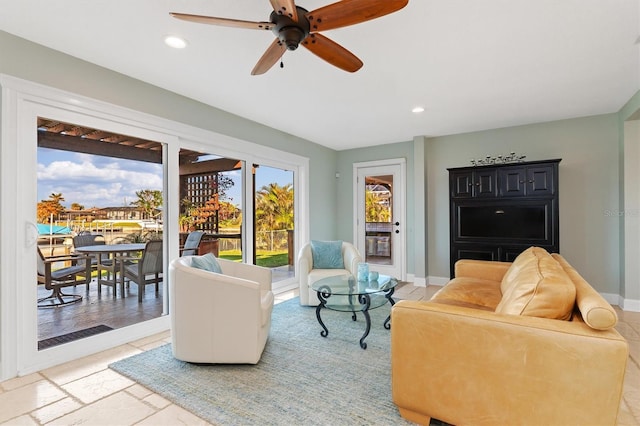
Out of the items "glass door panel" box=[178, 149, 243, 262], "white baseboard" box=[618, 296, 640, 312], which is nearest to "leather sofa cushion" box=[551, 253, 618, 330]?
"white baseboard" box=[618, 296, 640, 312]

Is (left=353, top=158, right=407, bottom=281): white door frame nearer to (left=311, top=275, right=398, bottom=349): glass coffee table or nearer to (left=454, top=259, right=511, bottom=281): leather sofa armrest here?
(left=454, top=259, right=511, bottom=281): leather sofa armrest

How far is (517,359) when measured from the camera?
1.51 metres

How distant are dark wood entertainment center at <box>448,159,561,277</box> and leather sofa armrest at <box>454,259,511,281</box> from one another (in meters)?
1.05

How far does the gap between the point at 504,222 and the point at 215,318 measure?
13.0 feet

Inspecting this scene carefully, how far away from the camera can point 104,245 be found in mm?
3131

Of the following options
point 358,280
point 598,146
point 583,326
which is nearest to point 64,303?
point 358,280

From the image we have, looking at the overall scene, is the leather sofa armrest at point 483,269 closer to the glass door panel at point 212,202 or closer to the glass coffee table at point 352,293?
Result: the glass coffee table at point 352,293

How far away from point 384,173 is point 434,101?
2297 millimetres

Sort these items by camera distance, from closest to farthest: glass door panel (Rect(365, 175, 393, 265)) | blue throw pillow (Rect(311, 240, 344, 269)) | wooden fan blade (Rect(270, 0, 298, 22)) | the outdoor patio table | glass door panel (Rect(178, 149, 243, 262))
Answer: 1. wooden fan blade (Rect(270, 0, 298, 22))
2. the outdoor patio table
3. glass door panel (Rect(178, 149, 243, 262))
4. blue throw pillow (Rect(311, 240, 344, 269))
5. glass door panel (Rect(365, 175, 393, 265))

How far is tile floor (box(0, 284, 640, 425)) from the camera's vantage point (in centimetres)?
186

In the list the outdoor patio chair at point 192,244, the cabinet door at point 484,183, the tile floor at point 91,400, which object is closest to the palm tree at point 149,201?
the outdoor patio chair at point 192,244

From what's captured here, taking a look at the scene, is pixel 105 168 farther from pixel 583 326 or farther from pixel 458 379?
pixel 583 326

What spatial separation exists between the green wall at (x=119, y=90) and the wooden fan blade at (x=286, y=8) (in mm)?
2134

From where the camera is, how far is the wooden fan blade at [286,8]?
153cm
